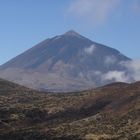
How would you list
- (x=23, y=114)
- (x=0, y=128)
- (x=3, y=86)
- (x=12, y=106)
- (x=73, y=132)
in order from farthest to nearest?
(x=3, y=86)
(x=12, y=106)
(x=23, y=114)
(x=0, y=128)
(x=73, y=132)

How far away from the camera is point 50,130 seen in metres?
114

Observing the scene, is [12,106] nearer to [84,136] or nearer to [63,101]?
[63,101]

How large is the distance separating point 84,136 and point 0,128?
26206 mm

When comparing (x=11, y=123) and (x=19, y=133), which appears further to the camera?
(x=11, y=123)

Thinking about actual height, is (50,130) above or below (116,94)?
below

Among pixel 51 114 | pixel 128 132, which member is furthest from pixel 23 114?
pixel 128 132

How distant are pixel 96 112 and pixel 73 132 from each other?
1020 inches

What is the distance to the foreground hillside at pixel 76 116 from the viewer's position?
354 feet

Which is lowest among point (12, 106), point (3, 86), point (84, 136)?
point (84, 136)

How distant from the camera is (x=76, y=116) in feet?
441

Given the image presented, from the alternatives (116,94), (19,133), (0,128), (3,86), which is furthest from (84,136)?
(3,86)

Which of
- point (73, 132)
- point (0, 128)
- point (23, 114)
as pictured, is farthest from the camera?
point (23, 114)

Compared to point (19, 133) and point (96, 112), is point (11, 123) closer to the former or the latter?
point (19, 133)

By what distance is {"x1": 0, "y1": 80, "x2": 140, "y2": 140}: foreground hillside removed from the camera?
108m
